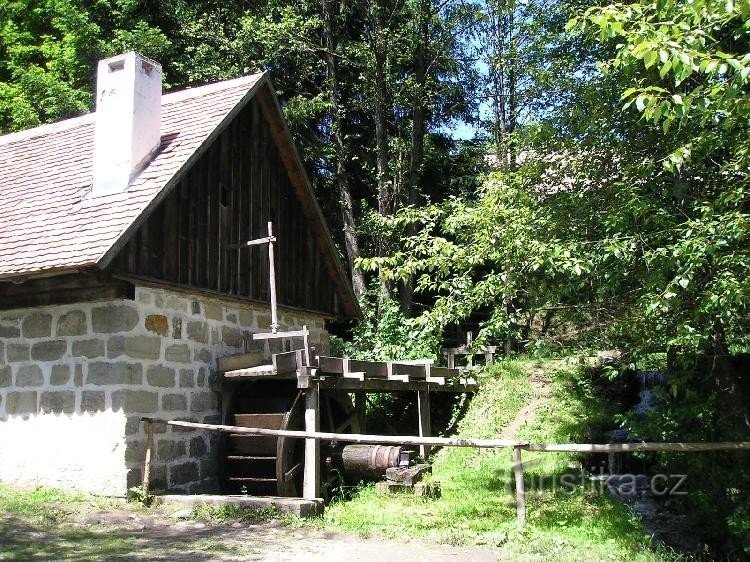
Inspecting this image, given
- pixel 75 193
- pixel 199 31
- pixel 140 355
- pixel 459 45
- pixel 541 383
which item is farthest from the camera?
pixel 459 45

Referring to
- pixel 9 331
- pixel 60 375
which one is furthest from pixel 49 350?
pixel 9 331

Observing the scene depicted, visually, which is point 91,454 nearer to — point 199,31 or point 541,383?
point 541,383

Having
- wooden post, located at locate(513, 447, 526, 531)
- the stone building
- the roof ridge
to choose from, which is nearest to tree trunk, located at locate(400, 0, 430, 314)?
the roof ridge

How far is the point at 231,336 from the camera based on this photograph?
936cm

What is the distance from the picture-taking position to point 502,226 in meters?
8.03

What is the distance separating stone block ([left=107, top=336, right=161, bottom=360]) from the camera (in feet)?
24.7

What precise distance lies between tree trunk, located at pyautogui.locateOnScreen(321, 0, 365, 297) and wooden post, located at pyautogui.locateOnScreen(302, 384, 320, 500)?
8246mm

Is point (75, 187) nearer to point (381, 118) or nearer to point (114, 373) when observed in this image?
point (114, 373)

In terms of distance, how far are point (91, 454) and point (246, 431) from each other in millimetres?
1806

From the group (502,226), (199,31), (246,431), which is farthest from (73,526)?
(199,31)

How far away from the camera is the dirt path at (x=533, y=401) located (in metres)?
11.1

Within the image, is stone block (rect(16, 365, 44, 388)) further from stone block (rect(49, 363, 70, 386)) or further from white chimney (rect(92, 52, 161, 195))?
white chimney (rect(92, 52, 161, 195))

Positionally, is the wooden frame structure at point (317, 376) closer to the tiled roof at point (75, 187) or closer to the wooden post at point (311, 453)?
the wooden post at point (311, 453)

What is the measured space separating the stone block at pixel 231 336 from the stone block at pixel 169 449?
5.02ft
